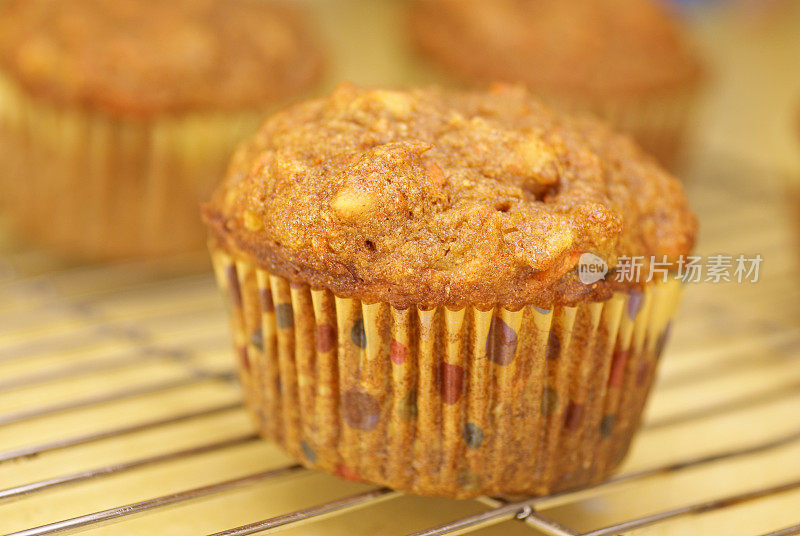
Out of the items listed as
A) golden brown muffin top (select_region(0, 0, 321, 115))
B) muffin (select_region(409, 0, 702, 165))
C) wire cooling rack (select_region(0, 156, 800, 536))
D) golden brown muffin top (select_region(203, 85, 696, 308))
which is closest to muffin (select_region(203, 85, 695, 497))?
golden brown muffin top (select_region(203, 85, 696, 308))

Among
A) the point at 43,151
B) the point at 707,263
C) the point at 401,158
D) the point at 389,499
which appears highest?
the point at 43,151

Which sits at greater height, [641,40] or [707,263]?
[641,40]

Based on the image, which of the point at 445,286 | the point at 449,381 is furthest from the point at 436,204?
the point at 449,381

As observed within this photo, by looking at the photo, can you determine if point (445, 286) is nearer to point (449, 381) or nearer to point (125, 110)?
point (449, 381)

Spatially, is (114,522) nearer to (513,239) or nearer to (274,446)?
(274,446)

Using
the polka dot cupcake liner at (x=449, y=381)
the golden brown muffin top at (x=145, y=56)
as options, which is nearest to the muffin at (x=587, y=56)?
the golden brown muffin top at (x=145, y=56)

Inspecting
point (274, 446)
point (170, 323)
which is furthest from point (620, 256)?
point (170, 323)
